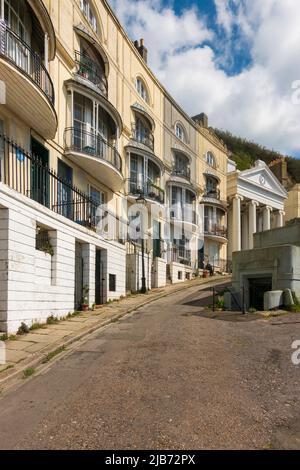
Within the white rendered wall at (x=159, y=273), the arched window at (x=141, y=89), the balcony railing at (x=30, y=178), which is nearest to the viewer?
the balcony railing at (x=30, y=178)

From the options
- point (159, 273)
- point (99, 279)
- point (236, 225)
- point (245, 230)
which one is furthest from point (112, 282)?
point (245, 230)

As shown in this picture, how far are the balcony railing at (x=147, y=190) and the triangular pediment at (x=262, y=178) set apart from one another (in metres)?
14.2

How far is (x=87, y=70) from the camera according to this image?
1867cm

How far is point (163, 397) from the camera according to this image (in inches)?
208

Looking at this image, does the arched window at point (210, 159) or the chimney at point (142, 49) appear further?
the arched window at point (210, 159)

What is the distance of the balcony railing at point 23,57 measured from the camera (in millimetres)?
10984

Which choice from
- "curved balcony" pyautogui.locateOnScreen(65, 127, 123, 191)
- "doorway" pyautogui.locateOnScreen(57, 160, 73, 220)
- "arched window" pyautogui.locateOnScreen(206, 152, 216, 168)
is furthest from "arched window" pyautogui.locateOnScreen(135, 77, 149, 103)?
"doorway" pyautogui.locateOnScreen(57, 160, 73, 220)

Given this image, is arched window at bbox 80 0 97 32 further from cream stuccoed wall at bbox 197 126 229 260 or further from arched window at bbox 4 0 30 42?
cream stuccoed wall at bbox 197 126 229 260

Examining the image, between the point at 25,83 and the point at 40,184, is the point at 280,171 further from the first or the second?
the point at 25,83

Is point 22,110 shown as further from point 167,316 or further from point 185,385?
point 185,385

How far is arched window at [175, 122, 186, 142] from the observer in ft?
109

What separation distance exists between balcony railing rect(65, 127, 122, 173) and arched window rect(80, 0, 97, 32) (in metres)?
6.41

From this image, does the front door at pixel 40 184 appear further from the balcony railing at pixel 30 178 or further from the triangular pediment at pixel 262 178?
the triangular pediment at pixel 262 178

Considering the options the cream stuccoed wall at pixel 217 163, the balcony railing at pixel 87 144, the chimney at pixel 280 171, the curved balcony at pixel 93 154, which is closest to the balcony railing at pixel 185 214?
the cream stuccoed wall at pixel 217 163
